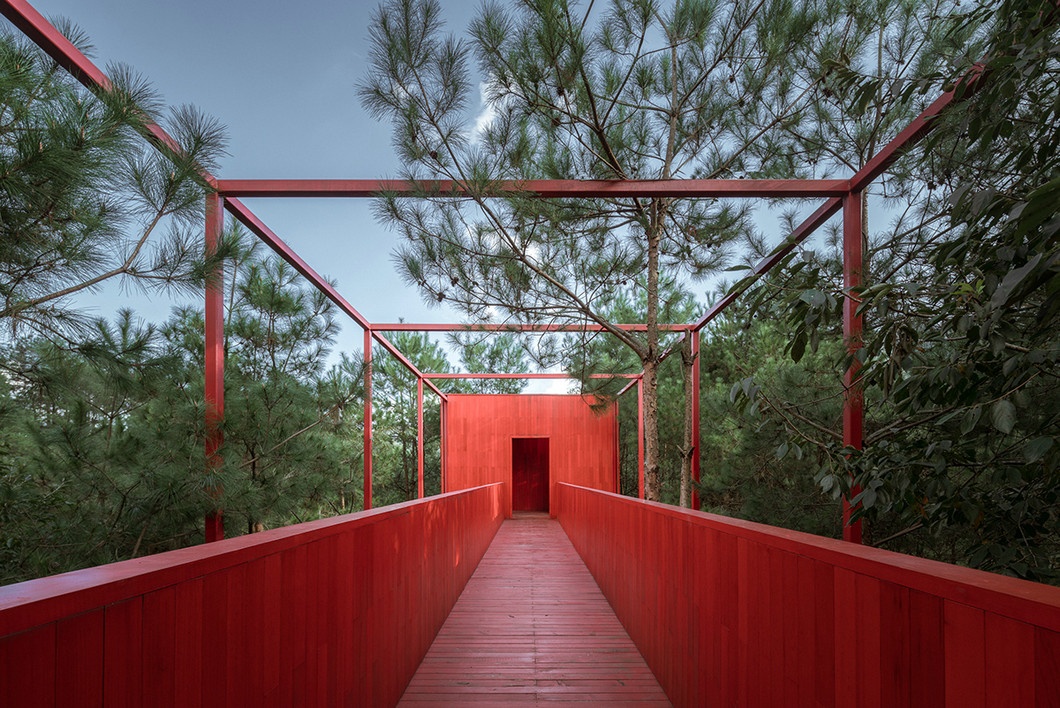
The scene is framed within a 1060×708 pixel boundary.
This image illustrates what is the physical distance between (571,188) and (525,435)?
10.0 meters

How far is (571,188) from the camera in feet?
12.2

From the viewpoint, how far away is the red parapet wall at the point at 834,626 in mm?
836

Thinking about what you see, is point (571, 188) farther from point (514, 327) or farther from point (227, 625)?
point (227, 625)

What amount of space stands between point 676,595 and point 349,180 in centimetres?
288

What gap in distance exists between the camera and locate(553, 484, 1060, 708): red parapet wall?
0.84 meters

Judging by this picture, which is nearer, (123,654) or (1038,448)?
(123,654)

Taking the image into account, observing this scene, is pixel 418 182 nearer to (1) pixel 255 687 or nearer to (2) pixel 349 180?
(2) pixel 349 180

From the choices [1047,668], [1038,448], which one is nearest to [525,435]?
[1038,448]

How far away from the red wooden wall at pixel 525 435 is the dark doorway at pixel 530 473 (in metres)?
2.89

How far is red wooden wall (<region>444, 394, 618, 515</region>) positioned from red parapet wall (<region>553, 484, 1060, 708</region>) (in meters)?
10.4

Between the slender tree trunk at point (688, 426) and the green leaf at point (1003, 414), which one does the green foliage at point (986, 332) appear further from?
the slender tree trunk at point (688, 426)

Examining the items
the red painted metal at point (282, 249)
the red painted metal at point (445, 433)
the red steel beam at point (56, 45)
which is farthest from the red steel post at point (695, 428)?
the red painted metal at point (445, 433)

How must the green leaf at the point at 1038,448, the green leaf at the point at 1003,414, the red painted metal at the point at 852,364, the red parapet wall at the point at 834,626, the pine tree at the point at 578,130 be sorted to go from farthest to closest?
the pine tree at the point at 578,130 < the red painted metal at the point at 852,364 < the green leaf at the point at 1038,448 < the green leaf at the point at 1003,414 < the red parapet wall at the point at 834,626

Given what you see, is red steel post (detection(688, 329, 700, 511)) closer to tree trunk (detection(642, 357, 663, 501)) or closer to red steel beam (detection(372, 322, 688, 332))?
tree trunk (detection(642, 357, 663, 501))
